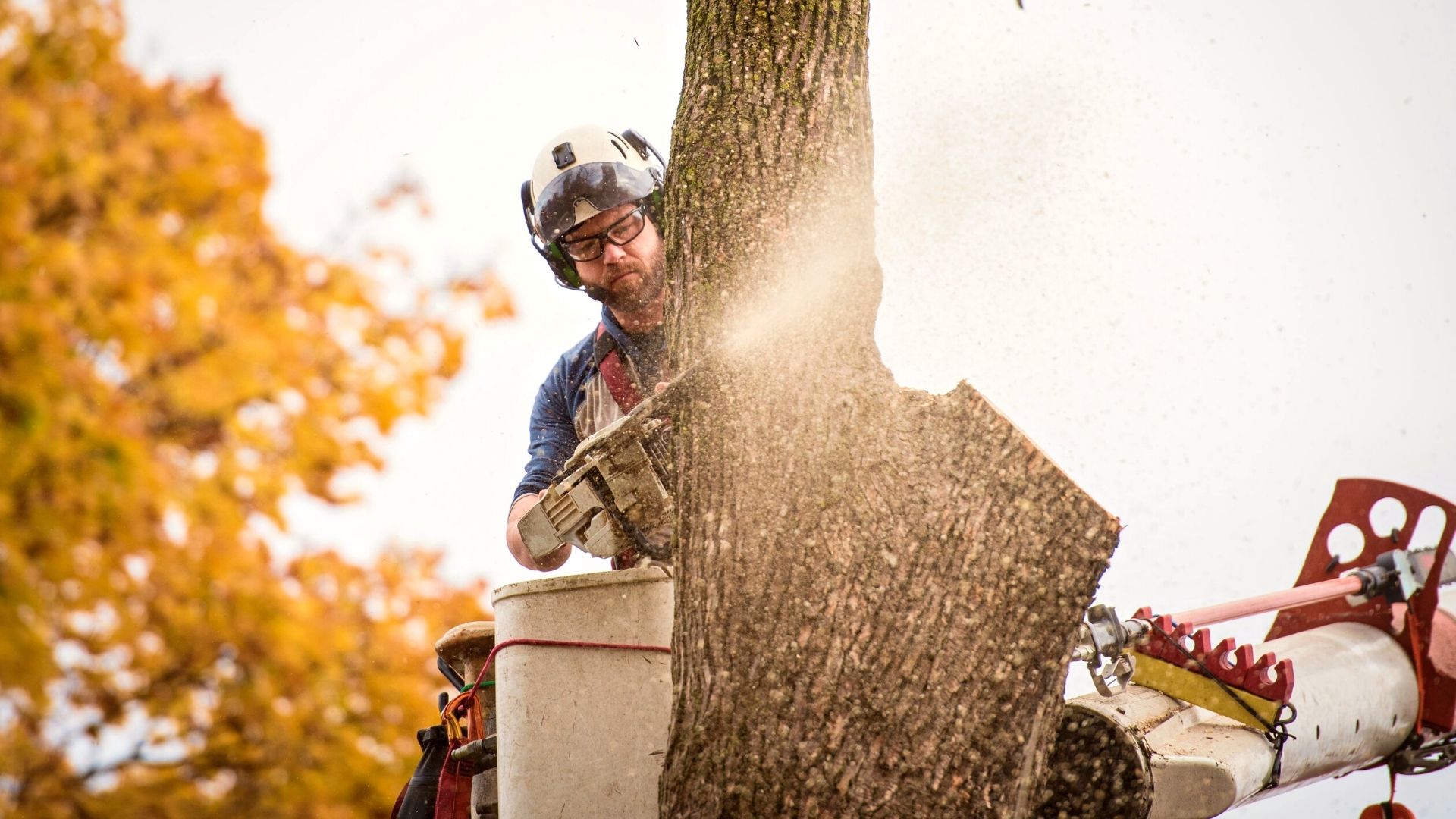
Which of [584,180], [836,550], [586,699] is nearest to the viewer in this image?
[836,550]

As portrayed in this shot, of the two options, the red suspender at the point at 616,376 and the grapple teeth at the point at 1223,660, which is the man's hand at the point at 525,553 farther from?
the grapple teeth at the point at 1223,660

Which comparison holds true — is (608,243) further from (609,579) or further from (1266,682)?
(1266,682)

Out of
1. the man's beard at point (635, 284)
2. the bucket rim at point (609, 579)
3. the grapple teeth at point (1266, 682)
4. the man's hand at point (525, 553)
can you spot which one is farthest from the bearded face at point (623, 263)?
the grapple teeth at point (1266, 682)

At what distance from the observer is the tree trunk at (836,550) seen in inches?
73.6

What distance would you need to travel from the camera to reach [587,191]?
10.7 feet

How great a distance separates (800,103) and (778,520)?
887 millimetres

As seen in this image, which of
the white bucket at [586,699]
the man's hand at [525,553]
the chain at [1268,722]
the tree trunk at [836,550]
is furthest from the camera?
the man's hand at [525,553]

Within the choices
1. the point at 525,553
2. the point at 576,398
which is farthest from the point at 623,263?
the point at 525,553

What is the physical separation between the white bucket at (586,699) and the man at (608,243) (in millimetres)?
717

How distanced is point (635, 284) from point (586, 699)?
1416mm

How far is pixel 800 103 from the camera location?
2.21 m

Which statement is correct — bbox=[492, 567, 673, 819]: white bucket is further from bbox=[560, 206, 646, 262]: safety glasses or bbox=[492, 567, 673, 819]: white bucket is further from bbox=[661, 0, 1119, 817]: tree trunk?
bbox=[560, 206, 646, 262]: safety glasses

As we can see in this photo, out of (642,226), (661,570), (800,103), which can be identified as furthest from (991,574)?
(642,226)

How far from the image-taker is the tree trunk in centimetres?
187
